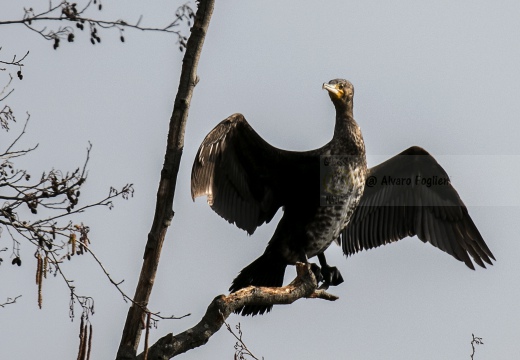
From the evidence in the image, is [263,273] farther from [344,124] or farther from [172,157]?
[172,157]

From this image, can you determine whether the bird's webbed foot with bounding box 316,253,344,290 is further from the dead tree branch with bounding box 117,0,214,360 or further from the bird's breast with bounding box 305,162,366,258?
the dead tree branch with bounding box 117,0,214,360

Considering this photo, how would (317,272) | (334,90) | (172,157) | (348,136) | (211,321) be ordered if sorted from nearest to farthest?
(211,321) → (172,157) → (317,272) → (348,136) → (334,90)

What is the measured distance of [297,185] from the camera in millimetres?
7238

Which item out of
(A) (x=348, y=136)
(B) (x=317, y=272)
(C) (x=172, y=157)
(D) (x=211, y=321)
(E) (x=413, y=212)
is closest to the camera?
(D) (x=211, y=321)

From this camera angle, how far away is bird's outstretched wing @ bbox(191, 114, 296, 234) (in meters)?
6.69

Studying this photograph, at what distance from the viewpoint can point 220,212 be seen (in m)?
6.98

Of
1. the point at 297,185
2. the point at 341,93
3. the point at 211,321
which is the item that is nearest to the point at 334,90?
the point at 341,93

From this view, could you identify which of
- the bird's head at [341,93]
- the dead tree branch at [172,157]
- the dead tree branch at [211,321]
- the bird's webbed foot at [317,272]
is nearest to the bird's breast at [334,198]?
the bird's webbed foot at [317,272]

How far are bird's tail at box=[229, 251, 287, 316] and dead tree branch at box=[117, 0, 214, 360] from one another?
159cm

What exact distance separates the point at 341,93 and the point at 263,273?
1460 millimetres

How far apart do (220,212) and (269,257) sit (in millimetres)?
472

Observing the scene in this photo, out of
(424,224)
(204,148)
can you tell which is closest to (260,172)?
(204,148)

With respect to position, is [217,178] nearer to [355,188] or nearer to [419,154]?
[355,188]

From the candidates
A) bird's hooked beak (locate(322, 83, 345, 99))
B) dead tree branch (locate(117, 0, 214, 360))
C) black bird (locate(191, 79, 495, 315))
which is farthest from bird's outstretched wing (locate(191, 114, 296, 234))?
dead tree branch (locate(117, 0, 214, 360))
